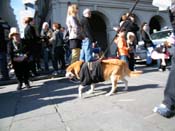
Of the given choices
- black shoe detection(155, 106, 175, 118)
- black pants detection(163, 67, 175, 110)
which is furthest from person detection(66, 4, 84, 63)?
black pants detection(163, 67, 175, 110)

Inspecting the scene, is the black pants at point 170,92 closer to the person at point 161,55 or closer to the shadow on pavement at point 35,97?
the shadow on pavement at point 35,97

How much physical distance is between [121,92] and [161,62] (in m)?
4.57

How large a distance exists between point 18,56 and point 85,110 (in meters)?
3.84

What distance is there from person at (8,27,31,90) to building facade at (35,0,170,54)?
12.3 meters

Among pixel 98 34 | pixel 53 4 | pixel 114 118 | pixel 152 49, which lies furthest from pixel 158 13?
pixel 114 118

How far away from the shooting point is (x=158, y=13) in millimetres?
31969

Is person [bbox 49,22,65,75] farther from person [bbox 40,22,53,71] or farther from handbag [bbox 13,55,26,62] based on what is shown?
handbag [bbox 13,55,26,62]

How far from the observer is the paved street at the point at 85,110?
484cm

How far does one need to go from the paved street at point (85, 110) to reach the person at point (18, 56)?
2.08ft

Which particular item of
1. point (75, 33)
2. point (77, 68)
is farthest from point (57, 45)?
point (77, 68)

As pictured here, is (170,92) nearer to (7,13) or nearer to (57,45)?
(57,45)

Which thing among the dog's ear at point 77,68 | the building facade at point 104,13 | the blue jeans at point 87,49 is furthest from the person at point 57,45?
the building facade at point 104,13

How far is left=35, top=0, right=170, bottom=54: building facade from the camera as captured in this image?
24453 millimetres

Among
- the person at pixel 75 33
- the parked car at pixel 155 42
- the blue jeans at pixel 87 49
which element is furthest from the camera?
the parked car at pixel 155 42
